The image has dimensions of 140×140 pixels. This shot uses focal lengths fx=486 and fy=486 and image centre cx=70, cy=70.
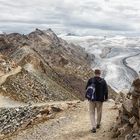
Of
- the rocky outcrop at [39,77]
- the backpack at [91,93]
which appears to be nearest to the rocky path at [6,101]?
the rocky outcrop at [39,77]

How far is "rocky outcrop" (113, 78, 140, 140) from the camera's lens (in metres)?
19.5

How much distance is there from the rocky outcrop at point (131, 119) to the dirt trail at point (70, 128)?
81 cm

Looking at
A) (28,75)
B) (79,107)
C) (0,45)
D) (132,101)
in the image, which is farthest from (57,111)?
(0,45)

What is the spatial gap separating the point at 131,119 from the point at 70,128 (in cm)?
471

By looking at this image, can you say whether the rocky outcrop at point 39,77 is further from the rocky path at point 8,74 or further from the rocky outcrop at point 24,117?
the rocky outcrop at point 24,117

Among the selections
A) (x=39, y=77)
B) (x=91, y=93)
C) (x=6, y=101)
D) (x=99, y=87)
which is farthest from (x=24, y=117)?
(x=39, y=77)

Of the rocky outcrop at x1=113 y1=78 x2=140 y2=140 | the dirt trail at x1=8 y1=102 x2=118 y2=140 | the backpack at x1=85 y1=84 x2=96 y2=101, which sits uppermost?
the backpack at x1=85 y1=84 x2=96 y2=101

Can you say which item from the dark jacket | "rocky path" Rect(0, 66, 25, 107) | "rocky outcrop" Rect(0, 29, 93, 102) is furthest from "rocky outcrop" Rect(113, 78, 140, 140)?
"rocky outcrop" Rect(0, 29, 93, 102)


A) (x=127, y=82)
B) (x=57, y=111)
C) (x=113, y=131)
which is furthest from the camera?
(x=127, y=82)

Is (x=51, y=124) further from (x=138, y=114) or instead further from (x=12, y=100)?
(x=12, y=100)

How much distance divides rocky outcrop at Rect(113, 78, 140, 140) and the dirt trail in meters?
0.81

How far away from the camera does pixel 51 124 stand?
2627 centimetres

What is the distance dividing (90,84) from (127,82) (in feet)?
332

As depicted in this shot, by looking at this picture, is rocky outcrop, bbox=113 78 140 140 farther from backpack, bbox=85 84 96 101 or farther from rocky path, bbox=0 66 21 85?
rocky path, bbox=0 66 21 85
